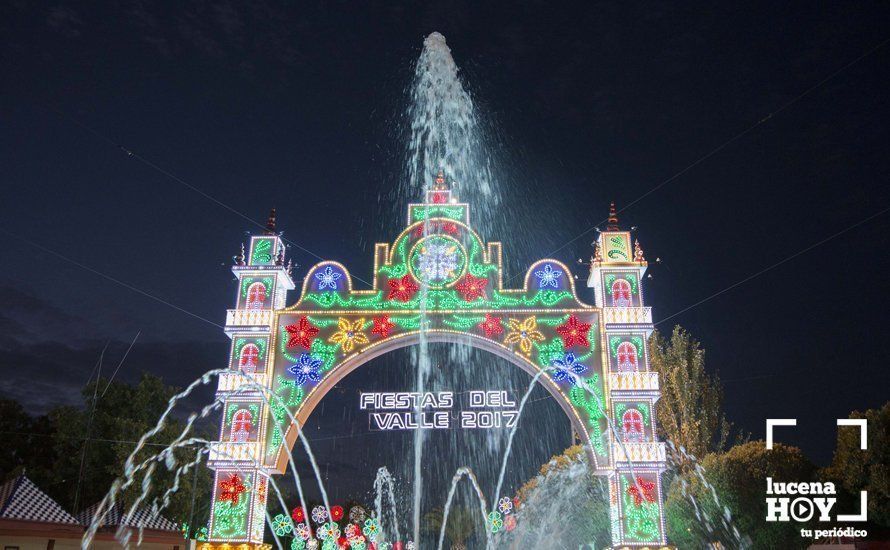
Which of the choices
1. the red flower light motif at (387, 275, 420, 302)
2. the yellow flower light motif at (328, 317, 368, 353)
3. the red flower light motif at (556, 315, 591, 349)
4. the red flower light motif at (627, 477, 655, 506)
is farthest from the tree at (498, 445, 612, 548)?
the yellow flower light motif at (328, 317, 368, 353)

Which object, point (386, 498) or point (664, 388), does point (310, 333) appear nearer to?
point (664, 388)

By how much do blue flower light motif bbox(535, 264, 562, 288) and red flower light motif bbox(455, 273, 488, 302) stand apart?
142 cm

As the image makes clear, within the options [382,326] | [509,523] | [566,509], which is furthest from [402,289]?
[566,509]

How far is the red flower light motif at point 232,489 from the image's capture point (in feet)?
52.8

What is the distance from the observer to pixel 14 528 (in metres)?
17.5

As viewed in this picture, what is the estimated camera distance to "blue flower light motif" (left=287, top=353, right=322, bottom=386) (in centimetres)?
1714

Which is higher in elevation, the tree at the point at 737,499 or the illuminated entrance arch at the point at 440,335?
the illuminated entrance arch at the point at 440,335

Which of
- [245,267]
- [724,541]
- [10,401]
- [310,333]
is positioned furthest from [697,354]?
[10,401]

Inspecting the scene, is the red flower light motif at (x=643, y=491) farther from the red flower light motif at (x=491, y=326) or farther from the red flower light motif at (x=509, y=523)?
the red flower light motif at (x=509, y=523)

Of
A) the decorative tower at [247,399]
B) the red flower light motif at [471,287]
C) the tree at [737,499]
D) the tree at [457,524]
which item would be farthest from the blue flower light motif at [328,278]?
the tree at [457,524]

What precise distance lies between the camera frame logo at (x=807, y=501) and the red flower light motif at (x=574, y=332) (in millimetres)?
6573

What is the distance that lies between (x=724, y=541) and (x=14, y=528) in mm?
20365

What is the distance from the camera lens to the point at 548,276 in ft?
58.7

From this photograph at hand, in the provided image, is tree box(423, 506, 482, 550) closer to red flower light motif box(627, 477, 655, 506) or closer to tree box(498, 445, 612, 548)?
A: tree box(498, 445, 612, 548)
